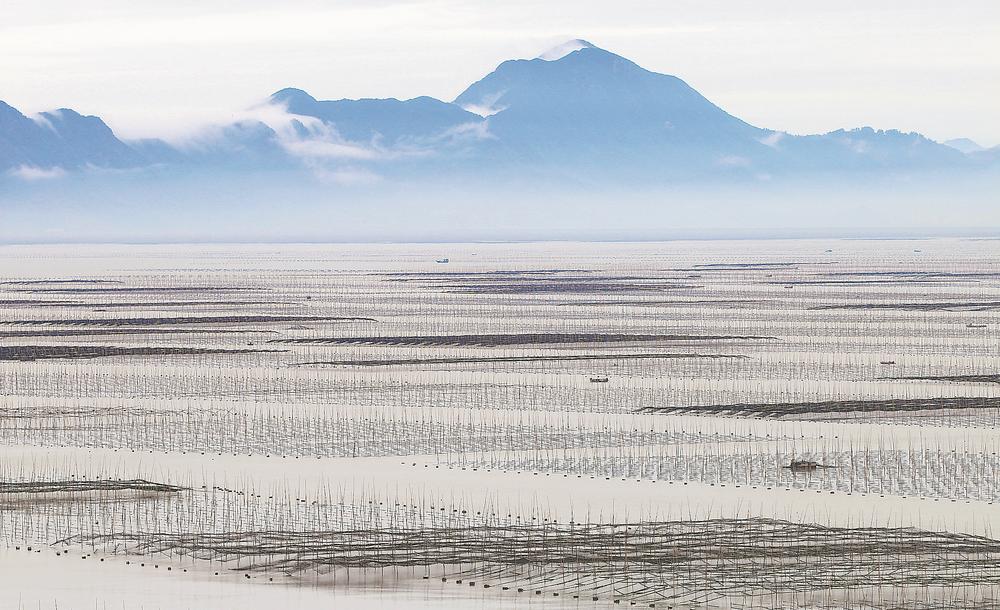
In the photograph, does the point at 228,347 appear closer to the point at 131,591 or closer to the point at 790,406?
the point at 790,406

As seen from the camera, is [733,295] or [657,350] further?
[733,295]

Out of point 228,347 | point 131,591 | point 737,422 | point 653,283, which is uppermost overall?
point 653,283

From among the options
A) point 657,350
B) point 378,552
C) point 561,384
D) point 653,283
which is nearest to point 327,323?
point 657,350

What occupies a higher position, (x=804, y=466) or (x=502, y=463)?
(x=502, y=463)

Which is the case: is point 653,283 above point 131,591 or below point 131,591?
above

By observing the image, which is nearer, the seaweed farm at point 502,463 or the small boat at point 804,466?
the seaweed farm at point 502,463

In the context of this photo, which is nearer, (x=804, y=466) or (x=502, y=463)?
(x=804, y=466)

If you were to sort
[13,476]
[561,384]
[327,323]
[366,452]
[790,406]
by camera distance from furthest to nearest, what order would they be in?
[327,323], [561,384], [790,406], [366,452], [13,476]

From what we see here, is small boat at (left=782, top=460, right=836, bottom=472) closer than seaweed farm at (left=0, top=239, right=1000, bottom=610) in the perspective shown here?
No
